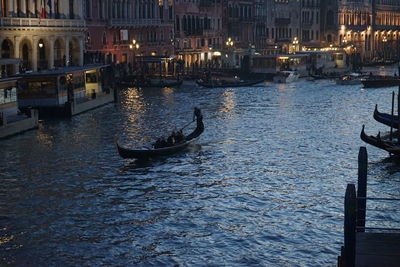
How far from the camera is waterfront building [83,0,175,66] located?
62.5 metres

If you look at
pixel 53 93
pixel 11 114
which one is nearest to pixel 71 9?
pixel 53 93

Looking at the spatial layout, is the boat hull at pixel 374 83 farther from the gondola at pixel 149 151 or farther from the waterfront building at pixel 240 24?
the gondola at pixel 149 151

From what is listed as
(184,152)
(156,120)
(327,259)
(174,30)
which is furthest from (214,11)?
(327,259)

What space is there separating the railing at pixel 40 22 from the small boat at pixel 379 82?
74.3ft

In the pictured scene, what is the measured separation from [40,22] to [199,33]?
28872 millimetres

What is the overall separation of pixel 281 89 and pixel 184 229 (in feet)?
138

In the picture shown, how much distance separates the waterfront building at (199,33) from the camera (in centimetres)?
7612

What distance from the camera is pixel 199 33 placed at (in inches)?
3086

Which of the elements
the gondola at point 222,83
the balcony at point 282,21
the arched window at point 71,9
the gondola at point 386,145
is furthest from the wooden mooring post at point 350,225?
the balcony at point 282,21

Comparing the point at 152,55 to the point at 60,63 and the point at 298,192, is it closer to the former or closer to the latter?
the point at 60,63

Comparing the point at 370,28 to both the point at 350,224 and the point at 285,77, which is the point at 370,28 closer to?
the point at 285,77

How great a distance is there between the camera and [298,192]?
22250mm

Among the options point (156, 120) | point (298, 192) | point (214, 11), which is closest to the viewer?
point (298, 192)

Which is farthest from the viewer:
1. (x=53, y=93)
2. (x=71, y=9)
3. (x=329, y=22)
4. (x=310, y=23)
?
(x=329, y=22)
